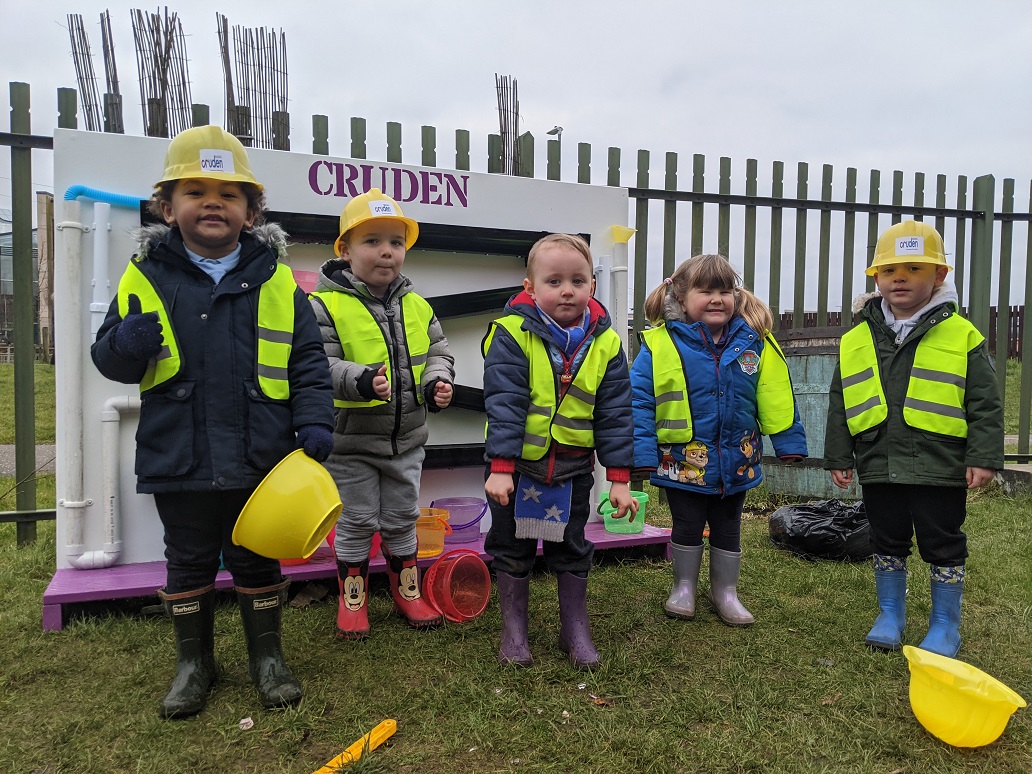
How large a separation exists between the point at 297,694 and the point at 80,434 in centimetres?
173

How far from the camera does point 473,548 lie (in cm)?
371

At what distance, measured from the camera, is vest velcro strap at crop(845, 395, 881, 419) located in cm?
289

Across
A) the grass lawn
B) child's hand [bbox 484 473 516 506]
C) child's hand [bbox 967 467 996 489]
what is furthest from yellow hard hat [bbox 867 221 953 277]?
child's hand [bbox 484 473 516 506]

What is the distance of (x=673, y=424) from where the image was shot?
124 inches

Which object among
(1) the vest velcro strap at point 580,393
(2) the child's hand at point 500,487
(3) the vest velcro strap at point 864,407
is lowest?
(2) the child's hand at point 500,487

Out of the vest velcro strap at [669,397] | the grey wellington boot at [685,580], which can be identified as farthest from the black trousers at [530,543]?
the grey wellington boot at [685,580]

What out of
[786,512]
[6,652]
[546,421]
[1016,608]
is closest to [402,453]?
[546,421]

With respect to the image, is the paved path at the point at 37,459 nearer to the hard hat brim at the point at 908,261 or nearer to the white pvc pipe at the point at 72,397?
the white pvc pipe at the point at 72,397

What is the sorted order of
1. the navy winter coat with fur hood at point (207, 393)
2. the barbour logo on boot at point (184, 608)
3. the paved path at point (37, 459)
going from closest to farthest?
the navy winter coat with fur hood at point (207, 393) → the barbour logo on boot at point (184, 608) → the paved path at point (37, 459)

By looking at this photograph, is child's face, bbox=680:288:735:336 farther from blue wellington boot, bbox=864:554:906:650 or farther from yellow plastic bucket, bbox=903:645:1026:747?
yellow plastic bucket, bbox=903:645:1026:747

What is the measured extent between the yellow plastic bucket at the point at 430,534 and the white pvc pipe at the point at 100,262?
5.69 feet

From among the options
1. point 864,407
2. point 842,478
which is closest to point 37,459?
point 842,478

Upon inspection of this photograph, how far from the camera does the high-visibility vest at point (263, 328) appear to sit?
2.29m

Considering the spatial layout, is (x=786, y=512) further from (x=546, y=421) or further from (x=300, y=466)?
(x=300, y=466)
